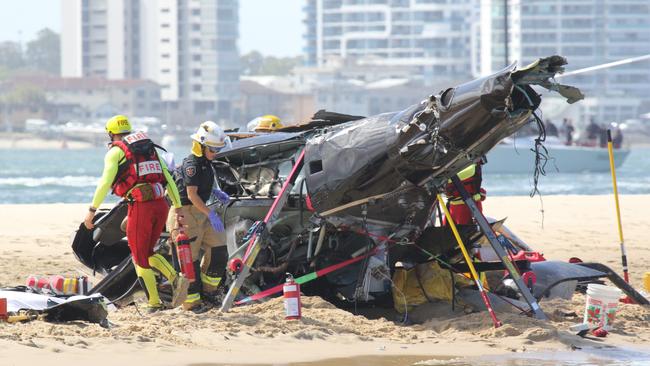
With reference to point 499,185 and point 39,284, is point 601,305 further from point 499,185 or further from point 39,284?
point 499,185

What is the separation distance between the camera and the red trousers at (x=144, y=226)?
11828mm

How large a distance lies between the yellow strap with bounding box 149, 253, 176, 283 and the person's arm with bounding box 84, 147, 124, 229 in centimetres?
61

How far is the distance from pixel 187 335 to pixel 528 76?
124 inches

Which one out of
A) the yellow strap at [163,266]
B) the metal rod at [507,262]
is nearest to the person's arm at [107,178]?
the yellow strap at [163,266]

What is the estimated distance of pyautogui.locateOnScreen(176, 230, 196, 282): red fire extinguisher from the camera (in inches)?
475

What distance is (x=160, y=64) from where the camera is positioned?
152250 mm

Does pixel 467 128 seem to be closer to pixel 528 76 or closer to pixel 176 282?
pixel 528 76

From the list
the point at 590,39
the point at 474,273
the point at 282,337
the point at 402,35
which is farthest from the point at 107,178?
the point at 402,35

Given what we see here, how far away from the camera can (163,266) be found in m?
11.9

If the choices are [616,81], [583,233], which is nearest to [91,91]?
[616,81]

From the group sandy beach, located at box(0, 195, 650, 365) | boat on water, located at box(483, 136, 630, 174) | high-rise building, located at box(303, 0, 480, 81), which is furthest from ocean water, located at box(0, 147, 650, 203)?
high-rise building, located at box(303, 0, 480, 81)

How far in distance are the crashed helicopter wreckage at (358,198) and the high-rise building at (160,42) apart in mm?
137839

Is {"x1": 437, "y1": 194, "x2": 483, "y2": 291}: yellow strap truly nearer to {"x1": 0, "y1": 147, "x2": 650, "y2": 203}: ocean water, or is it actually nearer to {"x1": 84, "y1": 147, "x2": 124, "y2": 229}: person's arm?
{"x1": 84, "y1": 147, "x2": 124, "y2": 229}: person's arm

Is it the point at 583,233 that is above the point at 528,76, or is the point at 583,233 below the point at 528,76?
below
